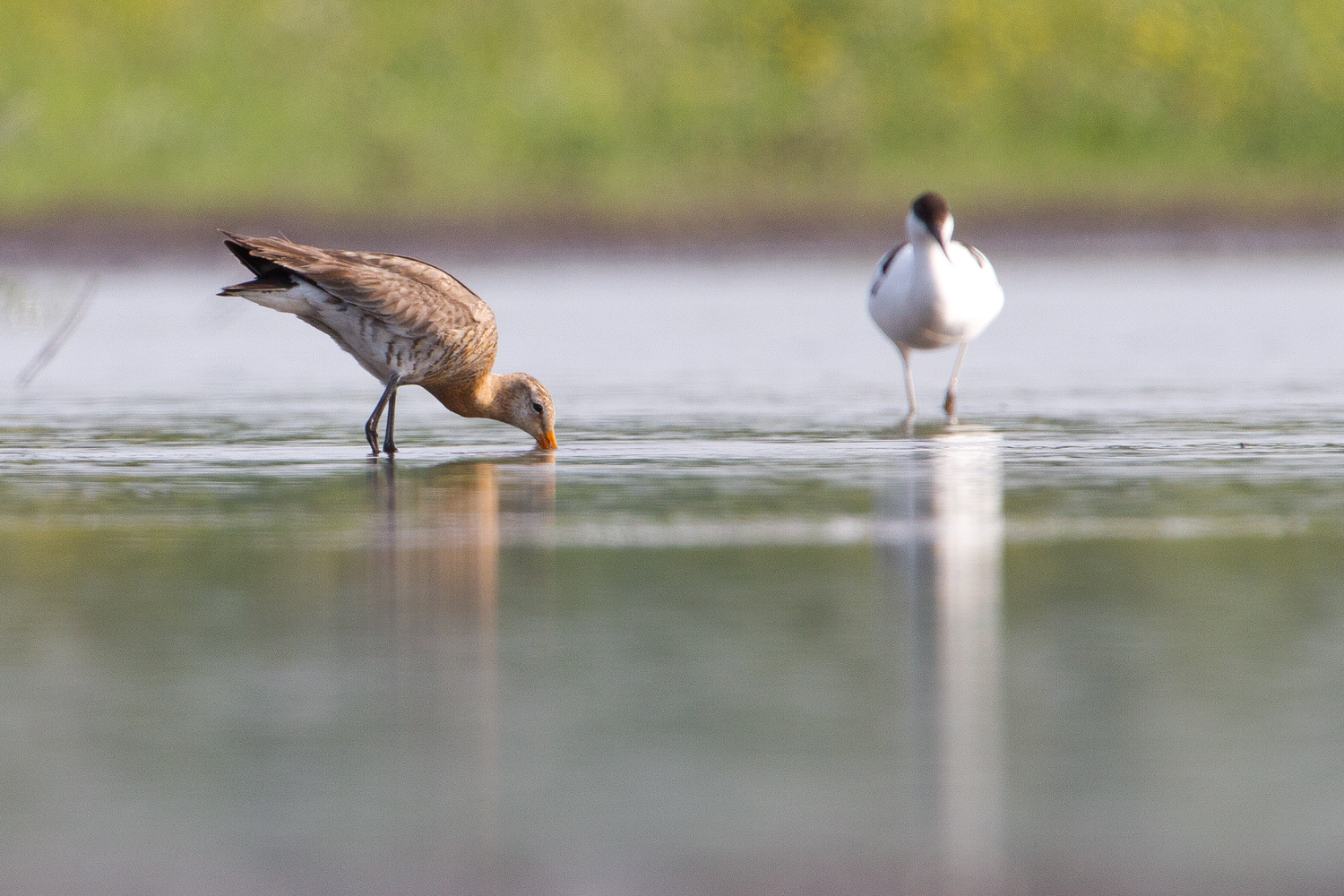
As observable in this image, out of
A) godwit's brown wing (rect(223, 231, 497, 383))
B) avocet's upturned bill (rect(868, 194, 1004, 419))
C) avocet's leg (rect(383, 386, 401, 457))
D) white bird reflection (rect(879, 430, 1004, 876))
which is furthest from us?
avocet's upturned bill (rect(868, 194, 1004, 419))

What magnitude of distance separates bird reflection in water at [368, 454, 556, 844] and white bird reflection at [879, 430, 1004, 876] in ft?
2.84

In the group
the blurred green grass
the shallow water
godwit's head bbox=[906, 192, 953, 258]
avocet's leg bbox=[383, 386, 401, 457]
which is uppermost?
the blurred green grass

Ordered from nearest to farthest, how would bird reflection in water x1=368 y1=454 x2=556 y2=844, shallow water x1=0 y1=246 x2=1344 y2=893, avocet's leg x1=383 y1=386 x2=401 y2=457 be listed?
shallow water x1=0 y1=246 x2=1344 y2=893, bird reflection in water x1=368 y1=454 x2=556 y2=844, avocet's leg x1=383 y1=386 x2=401 y2=457

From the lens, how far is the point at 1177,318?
18.2 m

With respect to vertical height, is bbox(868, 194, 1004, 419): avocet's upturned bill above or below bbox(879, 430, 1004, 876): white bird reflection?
above

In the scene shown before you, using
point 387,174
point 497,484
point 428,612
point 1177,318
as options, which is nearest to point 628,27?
point 387,174

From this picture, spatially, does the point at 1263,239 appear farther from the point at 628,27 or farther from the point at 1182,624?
the point at 1182,624

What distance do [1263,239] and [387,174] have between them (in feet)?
40.5

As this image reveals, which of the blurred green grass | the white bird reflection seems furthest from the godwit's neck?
the blurred green grass

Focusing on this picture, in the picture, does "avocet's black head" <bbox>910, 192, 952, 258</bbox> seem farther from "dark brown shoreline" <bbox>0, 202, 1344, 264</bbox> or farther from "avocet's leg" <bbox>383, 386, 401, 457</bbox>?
"dark brown shoreline" <bbox>0, 202, 1344, 264</bbox>

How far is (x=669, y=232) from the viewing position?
30438 mm

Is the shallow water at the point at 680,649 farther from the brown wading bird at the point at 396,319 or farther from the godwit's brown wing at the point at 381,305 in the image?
the godwit's brown wing at the point at 381,305

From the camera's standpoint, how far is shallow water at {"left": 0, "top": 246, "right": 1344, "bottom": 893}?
4.24 metres

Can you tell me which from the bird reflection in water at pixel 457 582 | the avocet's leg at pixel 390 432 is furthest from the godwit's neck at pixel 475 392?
the bird reflection in water at pixel 457 582
